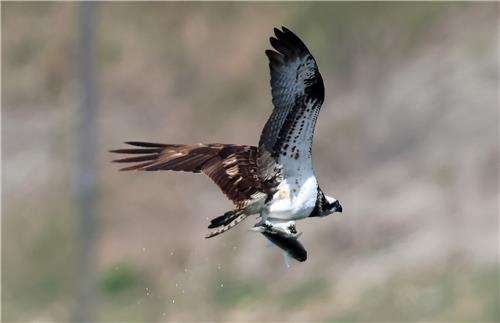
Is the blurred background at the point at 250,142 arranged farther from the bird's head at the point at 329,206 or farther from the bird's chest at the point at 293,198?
the bird's chest at the point at 293,198

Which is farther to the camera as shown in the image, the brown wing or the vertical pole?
the vertical pole

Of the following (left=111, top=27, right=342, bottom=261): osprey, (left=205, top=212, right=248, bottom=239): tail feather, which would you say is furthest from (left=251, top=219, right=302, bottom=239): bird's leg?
(left=205, top=212, right=248, bottom=239): tail feather

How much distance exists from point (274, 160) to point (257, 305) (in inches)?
276

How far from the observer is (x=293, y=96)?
820 cm

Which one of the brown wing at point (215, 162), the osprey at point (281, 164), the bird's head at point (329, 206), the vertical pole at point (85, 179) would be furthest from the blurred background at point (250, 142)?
the osprey at point (281, 164)

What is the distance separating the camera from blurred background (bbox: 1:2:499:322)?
15234 millimetres

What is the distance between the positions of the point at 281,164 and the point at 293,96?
1.31 feet

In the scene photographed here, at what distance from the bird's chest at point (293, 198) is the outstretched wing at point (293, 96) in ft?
0.57

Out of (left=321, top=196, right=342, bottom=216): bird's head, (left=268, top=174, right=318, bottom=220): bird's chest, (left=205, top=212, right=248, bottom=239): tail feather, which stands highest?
(left=321, top=196, right=342, bottom=216): bird's head

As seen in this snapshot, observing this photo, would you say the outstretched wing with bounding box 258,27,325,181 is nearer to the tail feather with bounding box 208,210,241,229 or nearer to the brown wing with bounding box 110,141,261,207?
the brown wing with bounding box 110,141,261,207

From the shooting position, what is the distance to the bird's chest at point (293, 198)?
8.38m

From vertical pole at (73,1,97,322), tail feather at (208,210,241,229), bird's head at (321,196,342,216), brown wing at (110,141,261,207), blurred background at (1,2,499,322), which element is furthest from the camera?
vertical pole at (73,1,97,322)

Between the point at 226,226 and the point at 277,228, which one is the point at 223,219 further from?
the point at 277,228

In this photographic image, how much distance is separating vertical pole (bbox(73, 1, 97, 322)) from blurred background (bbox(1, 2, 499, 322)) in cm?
3
